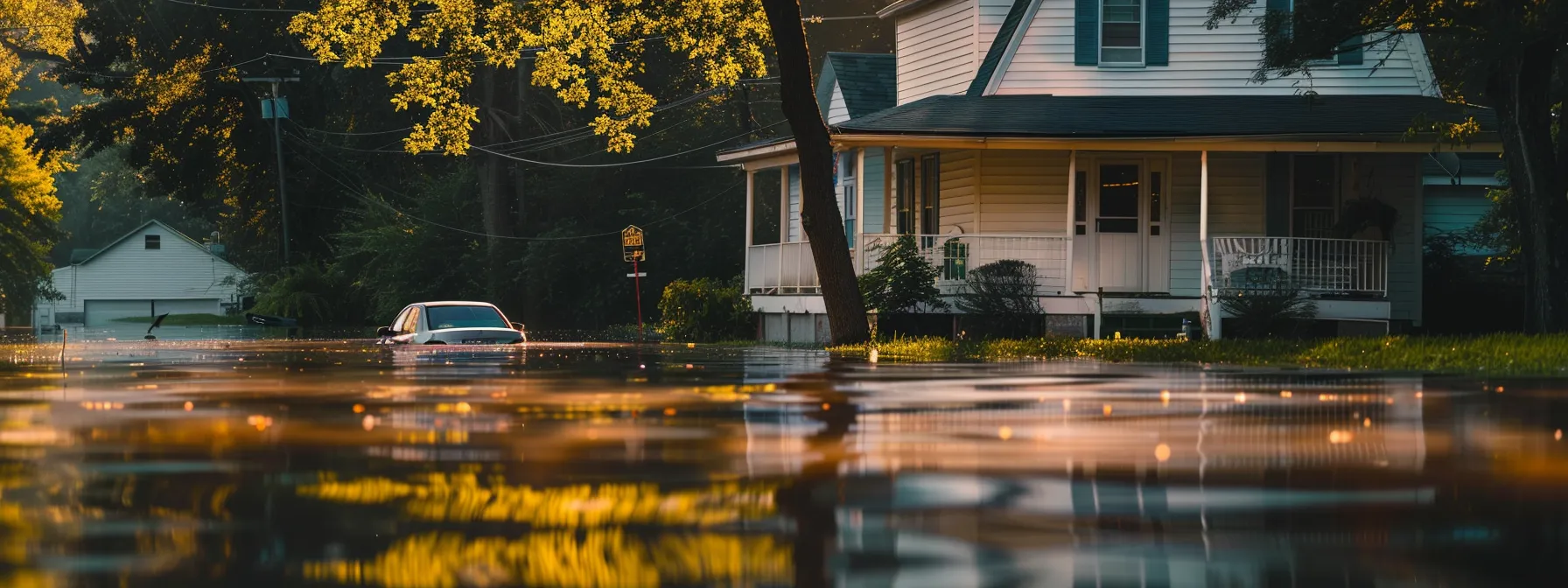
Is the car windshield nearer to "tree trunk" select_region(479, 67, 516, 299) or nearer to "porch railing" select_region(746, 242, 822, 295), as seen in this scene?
"porch railing" select_region(746, 242, 822, 295)

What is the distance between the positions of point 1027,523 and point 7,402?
11.2 meters

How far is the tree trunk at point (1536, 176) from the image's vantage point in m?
26.4

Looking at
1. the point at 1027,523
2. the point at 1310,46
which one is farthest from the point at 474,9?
the point at 1027,523

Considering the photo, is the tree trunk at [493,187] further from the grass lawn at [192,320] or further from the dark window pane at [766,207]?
the grass lawn at [192,320]

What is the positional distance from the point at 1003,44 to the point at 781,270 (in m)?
6.22

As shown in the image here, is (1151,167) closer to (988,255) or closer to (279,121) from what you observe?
(988,255)

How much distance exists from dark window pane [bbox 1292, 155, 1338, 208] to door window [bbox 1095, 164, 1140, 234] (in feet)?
9.18

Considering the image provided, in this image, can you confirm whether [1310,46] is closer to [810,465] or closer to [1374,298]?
[1374,298]

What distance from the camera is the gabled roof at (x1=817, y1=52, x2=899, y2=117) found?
42188 mm

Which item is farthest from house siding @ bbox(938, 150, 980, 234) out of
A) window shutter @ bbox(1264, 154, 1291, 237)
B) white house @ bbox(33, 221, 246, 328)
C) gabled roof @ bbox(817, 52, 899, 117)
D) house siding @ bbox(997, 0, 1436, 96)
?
white house @ bbox(33, 221, 246, 328)

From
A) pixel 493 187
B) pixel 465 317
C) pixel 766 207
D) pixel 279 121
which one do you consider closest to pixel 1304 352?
pixel 465 317

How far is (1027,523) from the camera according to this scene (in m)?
7.91

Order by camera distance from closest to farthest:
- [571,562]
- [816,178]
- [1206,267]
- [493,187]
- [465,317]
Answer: [571,562]
[816,178]
[1206,267]
[465,317]
[493,187]

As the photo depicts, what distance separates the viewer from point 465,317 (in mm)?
33344
